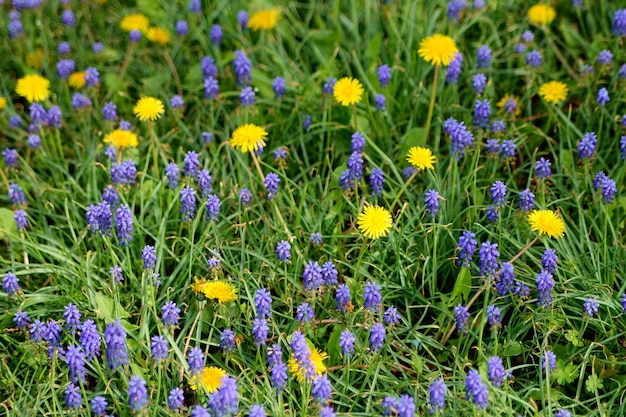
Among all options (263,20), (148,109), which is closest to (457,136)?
(148,109)

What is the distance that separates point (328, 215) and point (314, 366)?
109cm

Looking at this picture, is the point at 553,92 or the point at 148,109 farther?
the point at 553,92

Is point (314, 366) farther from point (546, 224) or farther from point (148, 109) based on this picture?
point (148, 109)

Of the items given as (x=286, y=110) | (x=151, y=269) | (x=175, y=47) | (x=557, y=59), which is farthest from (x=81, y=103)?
(x=557, y=59)

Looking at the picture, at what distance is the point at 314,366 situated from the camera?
10.1 feet

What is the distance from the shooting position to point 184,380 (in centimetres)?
344

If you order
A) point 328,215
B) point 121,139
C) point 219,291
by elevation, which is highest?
point 121,139

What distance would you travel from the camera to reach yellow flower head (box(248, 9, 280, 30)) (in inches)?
201

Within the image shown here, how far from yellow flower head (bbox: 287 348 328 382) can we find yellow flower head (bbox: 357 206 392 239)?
561 mm

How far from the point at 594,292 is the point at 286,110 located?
7.13 feet

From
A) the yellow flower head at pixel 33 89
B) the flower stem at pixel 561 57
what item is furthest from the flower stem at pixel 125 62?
the flower stem at pixel 561 57

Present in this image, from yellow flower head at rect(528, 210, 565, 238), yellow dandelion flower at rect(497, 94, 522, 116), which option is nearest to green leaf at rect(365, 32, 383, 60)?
yellow dandelion flower at rect(497, 94, 522, 116)

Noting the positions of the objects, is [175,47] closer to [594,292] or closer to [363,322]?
[363,322]

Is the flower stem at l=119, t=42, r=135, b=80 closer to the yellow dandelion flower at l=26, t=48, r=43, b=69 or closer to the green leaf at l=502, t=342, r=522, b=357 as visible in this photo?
the yellow dandelion flower at l=26, t=48, r=43, b=69
